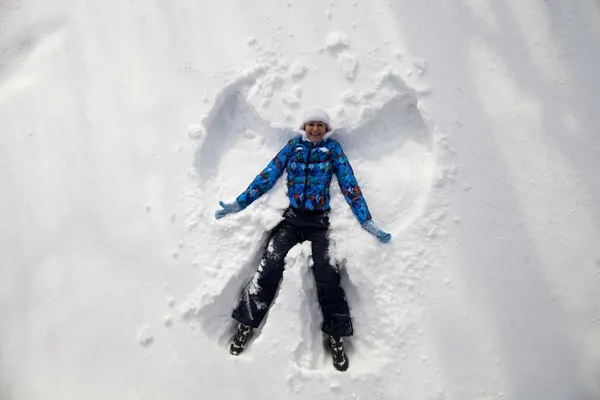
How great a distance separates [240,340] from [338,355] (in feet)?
1.47

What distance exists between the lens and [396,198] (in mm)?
1761

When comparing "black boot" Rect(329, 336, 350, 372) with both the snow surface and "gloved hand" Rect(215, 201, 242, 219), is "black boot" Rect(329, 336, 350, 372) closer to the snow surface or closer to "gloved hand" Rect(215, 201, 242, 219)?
the snow surface

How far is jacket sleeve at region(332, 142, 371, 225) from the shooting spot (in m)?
1.70

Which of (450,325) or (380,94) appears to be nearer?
(450,325)

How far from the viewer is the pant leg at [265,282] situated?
1686 mm

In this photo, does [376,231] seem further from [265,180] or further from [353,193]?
[265,180]

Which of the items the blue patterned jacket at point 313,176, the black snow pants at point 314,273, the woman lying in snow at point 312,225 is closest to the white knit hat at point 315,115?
the woman lying in snow at point 312,225

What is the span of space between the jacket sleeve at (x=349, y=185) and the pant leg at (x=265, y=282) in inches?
11.2

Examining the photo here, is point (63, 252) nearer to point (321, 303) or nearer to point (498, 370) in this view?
point (321, 303)

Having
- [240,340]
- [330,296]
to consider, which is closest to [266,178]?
[330,296]

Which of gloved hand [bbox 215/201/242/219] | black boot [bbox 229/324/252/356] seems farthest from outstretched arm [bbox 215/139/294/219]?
black boot [bbox 229/324/252/356]

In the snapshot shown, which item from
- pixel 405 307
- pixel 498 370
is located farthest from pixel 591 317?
pixel 405 307

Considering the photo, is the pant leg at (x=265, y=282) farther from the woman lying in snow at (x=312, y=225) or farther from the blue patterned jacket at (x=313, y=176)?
the blue patterned jacket at (x=313, y=176)

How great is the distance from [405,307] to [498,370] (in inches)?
18.3
